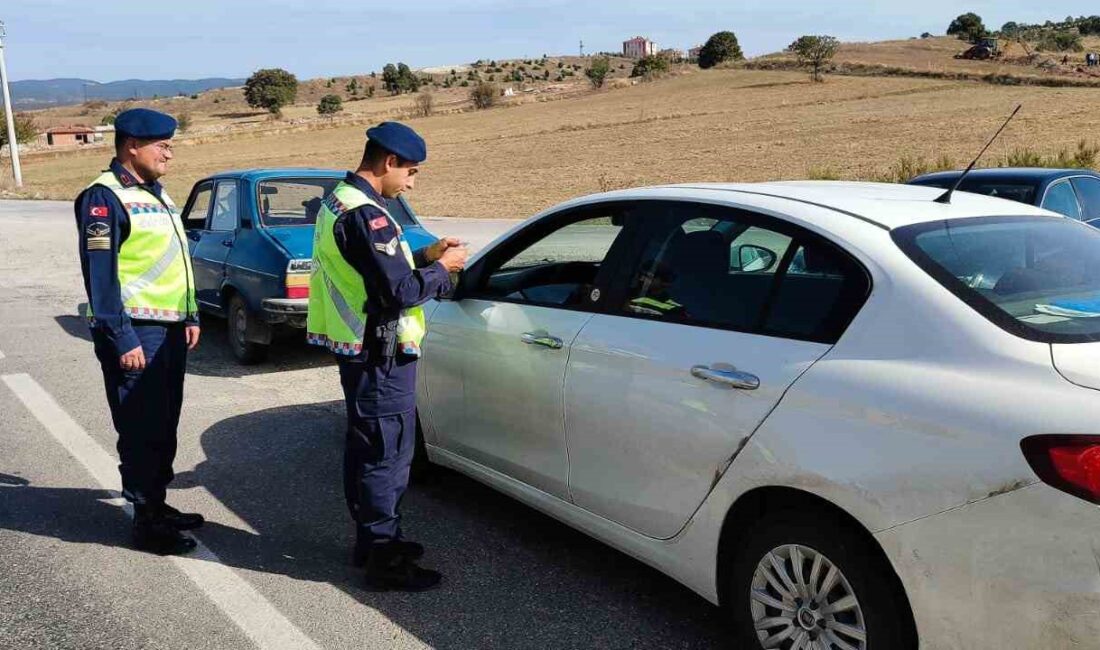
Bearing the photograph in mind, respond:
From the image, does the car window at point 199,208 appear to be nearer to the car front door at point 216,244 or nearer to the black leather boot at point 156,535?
the car front door at point 216,244

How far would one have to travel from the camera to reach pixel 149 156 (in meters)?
4.06

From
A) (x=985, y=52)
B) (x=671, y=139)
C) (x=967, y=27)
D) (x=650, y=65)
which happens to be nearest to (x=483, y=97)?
(x=650, y=65)

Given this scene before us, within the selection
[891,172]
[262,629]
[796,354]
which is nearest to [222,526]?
[262,629]

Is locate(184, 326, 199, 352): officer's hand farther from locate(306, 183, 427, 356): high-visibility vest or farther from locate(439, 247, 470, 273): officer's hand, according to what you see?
locate(439, 247, 470, 273): officer's hand

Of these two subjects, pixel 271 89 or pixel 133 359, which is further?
pixel 271 89

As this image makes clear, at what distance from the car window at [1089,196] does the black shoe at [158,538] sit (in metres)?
8.46

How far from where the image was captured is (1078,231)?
337cm

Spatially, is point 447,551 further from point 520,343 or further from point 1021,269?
point 1021,269

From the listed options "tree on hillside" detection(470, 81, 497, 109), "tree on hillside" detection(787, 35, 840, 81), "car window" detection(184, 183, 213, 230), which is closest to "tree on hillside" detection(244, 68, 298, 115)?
"tree on hillside" detection(470, 81, 497, 109)

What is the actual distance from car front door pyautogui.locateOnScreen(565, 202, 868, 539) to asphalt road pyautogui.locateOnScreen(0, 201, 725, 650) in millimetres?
473

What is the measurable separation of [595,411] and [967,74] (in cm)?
6969

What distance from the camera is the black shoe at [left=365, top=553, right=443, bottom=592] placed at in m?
3.80

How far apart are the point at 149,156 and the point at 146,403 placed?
3.52 ft

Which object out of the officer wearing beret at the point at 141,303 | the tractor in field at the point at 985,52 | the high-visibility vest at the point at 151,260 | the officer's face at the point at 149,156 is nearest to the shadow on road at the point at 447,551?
the officer wearing beret at the point at 141,303
